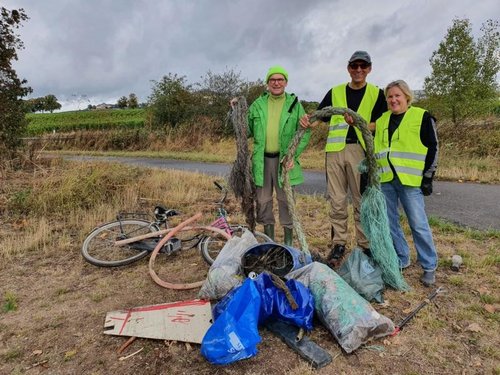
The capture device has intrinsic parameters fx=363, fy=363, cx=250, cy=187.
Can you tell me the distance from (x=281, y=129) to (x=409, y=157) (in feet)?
4.35

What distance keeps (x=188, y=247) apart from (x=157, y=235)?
1.72 ft

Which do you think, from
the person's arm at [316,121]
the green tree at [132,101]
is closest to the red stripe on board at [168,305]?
the person's arm at [316,121]

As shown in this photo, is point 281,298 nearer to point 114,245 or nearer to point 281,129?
point 281,129

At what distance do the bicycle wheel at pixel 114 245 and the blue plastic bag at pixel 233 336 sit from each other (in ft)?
7.23

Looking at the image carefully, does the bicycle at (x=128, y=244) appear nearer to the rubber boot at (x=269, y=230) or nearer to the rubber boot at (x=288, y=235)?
the rubber boot at (x=269, y=230)

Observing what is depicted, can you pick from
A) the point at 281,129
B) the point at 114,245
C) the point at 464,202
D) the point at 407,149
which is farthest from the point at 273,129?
the point at 464,202

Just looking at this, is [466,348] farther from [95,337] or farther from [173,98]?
[173,98]

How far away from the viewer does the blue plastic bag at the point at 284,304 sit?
2826 mm

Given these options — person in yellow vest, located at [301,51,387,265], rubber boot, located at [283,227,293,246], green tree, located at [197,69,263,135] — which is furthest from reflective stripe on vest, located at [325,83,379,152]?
green tree, located at [197,69,263,135]

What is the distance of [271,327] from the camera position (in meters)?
2.97

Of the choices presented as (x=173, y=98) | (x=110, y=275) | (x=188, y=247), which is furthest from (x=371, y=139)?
(x=173, y=98)

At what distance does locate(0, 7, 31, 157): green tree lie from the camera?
10.1 meters

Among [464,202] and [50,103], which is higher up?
[50,103]

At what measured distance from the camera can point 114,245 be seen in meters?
4.75
